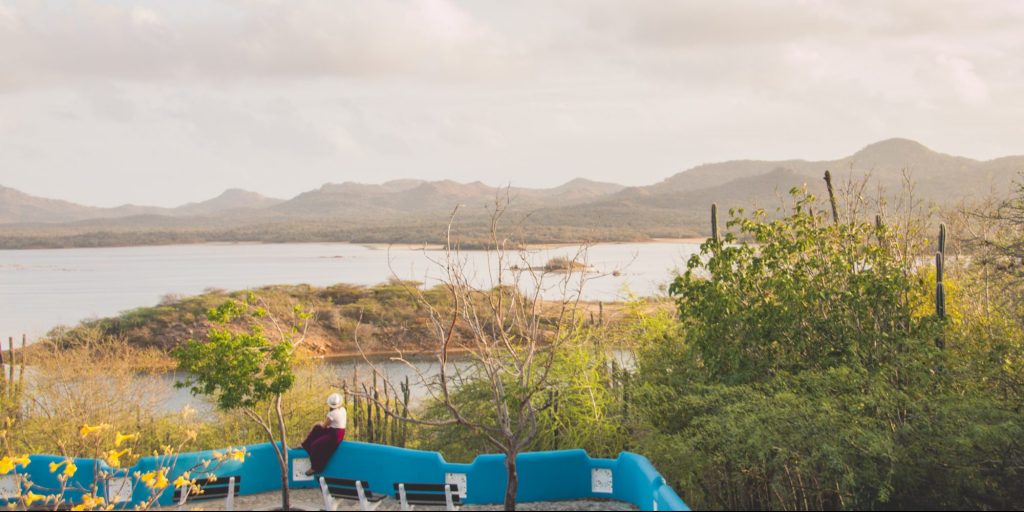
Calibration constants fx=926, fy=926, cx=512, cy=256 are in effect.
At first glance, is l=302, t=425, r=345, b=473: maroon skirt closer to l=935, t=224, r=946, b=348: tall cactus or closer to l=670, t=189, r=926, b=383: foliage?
l=670, t=189, r=926, b=383: foliage

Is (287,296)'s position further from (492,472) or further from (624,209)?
(624,209)

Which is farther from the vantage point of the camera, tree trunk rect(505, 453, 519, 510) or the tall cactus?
the tall cactus

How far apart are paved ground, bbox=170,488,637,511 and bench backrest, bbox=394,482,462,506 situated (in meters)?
0.12

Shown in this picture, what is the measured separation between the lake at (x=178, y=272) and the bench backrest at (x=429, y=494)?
15.1m

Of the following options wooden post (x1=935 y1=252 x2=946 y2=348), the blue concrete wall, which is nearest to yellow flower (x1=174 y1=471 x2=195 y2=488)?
the blue concrete wall

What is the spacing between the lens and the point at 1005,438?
10406 millimetres

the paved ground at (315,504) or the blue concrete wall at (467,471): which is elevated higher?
the blue concrete wall at (467,471)

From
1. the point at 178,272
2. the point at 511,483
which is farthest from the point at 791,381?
the point at 178,272

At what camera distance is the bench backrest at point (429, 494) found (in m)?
12.4

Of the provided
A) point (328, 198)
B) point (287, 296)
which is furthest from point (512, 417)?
point (328, 198)

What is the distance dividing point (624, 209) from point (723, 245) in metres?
86.5

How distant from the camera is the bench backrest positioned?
12367mm

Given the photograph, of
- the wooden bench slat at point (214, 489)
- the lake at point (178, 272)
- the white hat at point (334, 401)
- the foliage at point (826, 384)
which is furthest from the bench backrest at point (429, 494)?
the lake at point (178, 272)

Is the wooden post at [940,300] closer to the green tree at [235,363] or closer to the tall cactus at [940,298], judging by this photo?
the tall cactus at [940,298]
